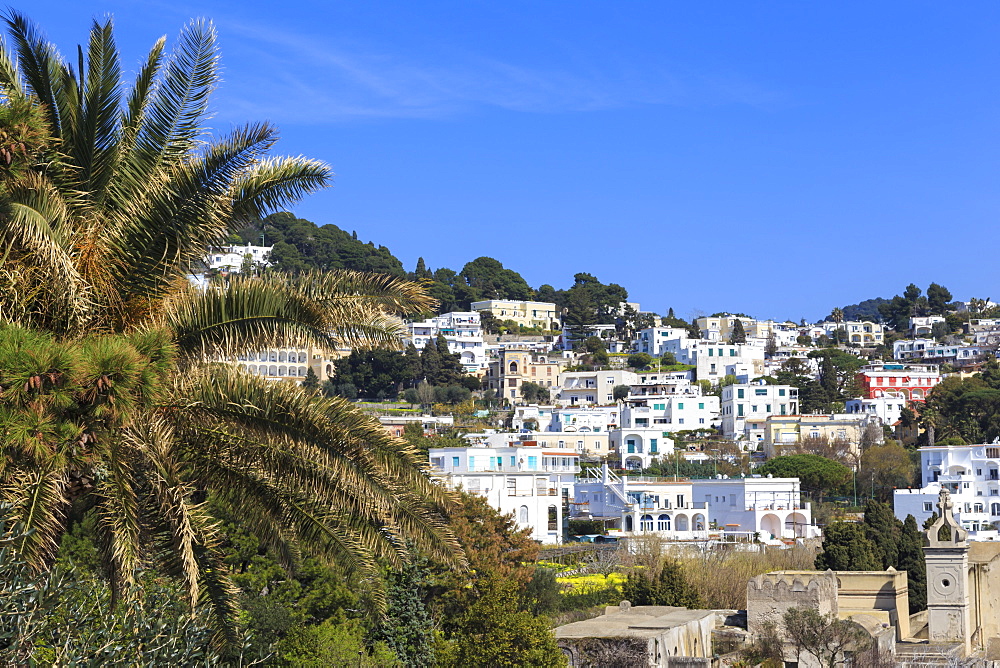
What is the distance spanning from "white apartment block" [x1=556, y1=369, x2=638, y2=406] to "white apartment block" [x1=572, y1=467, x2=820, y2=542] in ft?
177

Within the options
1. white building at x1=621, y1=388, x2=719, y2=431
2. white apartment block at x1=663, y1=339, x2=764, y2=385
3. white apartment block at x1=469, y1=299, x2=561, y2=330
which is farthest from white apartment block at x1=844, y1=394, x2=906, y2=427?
white apartment block at x1=469, y1=299, x2=561, y2=330

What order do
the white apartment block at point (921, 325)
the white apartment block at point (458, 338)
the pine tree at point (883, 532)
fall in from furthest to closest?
1. the white apartment block at point (921, 325)
2. the white apartment block at point (458, 338)
3. the pine tree at point (883, 532)

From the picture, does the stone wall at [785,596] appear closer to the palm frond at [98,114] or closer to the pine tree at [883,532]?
the pine tree at [883,532]

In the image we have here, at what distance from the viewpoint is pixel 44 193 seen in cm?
959

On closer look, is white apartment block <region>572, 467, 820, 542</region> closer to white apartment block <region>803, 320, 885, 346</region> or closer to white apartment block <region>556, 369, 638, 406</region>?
white apartment block <region>556, 369, 638, 406</region>

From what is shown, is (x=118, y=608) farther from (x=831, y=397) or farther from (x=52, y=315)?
(x=831, y=397)

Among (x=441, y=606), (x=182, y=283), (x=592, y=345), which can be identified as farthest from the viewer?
(x=592, y=345)

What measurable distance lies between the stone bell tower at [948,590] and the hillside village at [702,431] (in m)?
0.05

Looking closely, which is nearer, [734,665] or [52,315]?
[52,315]

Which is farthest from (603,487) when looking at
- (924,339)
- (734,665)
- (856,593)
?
(924,339)

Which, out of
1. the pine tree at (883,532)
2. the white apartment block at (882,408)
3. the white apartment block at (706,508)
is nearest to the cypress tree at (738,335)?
the white apartment block at (882,408)

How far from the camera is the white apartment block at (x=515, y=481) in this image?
60875 mm

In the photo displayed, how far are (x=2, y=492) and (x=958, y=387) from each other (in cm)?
10310

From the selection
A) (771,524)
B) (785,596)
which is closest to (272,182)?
(785,596)
